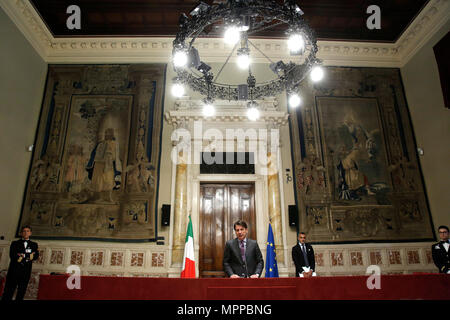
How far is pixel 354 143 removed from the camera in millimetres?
8031

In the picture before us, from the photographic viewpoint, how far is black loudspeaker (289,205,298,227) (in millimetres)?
7070

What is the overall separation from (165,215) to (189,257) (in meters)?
1.34

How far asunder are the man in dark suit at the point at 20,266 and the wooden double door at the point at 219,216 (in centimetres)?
370

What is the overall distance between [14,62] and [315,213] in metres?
8.89

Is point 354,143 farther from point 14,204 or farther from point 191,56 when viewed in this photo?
point 14,204

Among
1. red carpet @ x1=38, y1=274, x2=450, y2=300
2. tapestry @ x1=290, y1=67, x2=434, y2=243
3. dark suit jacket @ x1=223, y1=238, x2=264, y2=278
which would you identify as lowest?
red carpet @ x1=38, y1=274, x2=450, y2=300

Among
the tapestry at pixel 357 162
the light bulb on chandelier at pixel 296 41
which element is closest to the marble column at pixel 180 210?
the tapestry at pixel 357 162

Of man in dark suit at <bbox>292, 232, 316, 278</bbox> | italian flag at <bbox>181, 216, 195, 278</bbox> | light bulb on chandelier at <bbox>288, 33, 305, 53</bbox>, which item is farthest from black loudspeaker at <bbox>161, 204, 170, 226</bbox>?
light bulb on chandelier at <bbox>288, 33, 305, 53</bbox>

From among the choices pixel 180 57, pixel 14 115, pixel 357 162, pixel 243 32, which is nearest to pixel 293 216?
pixel 357 162

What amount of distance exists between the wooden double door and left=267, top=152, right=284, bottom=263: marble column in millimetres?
560

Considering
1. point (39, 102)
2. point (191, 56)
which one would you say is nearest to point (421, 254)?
point (191, 56)

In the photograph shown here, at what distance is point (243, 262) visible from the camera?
3582 mm

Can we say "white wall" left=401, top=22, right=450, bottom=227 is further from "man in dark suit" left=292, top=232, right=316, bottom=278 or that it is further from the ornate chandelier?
the ornate chandelier
